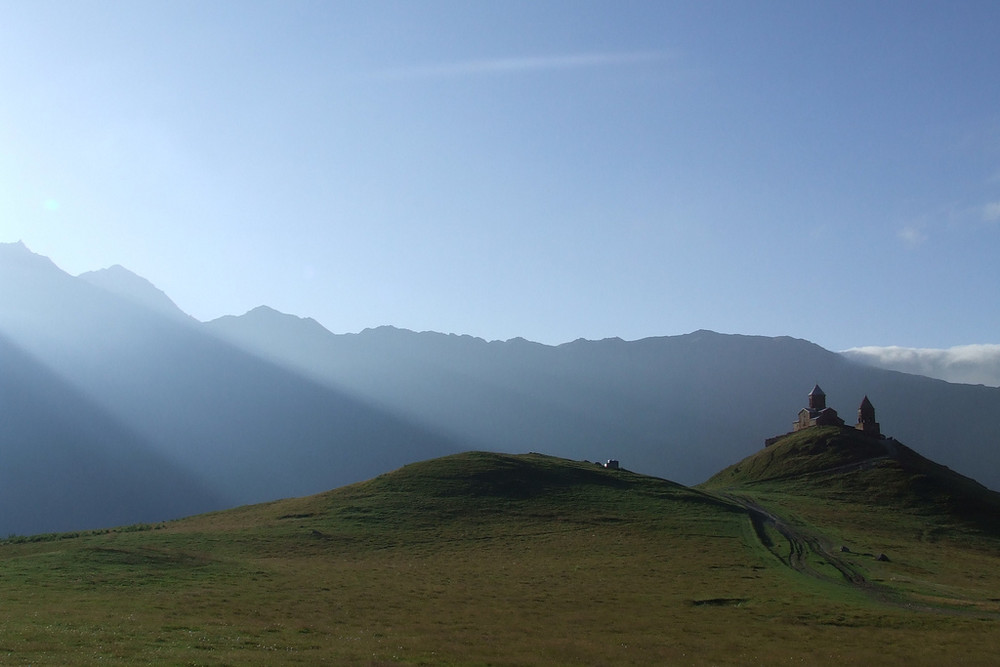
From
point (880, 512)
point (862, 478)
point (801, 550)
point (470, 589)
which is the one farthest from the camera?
point (862, 478)

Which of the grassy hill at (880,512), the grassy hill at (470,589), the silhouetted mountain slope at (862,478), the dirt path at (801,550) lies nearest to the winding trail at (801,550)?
the dirt path at (801,550)

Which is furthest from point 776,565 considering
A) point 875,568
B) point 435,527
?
point 435,527

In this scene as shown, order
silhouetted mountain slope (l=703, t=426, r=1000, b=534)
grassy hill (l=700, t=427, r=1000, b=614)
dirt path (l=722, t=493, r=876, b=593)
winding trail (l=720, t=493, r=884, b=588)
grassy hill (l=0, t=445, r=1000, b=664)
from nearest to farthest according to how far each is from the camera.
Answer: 1. grassy hill (l=0, t=445, r=1000, b=664)
2. winding trail (l=720, t=493, r=884, b=588)
3. dirt path (l=722, t=493, r=876, b=593)
4. grassy hill (l=700, t=427, r=1000, b=614)
5. silhouetted mountain slope (l=703, t=426, r=1000, b=534)

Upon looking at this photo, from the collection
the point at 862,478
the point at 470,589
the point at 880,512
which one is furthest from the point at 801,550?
the point at 862,478

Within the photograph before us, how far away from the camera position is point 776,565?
58.8 m

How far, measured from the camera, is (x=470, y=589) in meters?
47.1

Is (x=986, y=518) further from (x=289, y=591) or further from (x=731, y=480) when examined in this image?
(x=289, y=591)

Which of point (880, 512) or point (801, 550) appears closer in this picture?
point (801, 550)

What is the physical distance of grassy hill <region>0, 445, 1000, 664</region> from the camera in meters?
30.0

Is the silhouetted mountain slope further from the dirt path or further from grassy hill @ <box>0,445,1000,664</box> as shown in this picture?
the dirt path

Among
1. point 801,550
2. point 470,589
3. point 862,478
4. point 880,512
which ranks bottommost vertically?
point 470,589

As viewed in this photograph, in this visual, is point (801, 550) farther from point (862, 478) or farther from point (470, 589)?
point (862, 478)

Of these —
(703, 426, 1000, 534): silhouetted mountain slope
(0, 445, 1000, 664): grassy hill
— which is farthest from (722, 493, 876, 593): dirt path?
(703, 426, 1000, 534): silhouetted mountain slope

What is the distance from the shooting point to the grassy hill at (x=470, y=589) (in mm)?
29953
